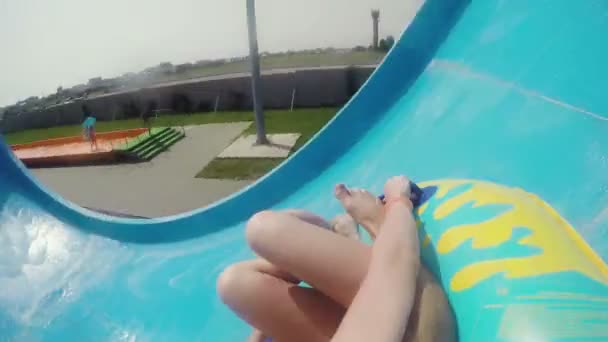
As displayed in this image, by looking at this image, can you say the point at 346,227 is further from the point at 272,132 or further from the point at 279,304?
the point at 272,132

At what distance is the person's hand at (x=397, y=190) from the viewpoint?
4.80 feet

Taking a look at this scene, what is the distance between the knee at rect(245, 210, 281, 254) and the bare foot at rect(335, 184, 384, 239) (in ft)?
0.90

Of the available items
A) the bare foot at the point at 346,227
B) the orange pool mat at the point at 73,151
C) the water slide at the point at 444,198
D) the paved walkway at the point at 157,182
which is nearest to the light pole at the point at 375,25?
the paved walkway at the point at 157,182

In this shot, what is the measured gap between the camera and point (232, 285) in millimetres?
1444

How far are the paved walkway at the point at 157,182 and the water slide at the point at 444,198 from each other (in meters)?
3.48

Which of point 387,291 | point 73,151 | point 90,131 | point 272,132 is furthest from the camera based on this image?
point 90,131

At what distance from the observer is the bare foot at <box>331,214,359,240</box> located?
1.59m

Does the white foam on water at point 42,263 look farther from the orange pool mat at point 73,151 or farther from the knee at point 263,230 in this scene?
the orange pool mat at point 73,151

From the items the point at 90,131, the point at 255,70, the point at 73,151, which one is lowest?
the point at 73,151

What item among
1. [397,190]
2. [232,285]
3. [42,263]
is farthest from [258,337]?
[42,263]

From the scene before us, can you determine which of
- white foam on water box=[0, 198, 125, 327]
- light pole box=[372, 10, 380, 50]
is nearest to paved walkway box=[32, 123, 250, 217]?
white foam on water box=[0, 198, 125, 327]

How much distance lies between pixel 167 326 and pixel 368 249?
1216 millimetres

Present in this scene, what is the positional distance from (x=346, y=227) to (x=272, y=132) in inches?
309

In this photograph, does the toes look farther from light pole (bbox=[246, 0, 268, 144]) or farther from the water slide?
light pole (bbox=[246, 0, 268, 144])
